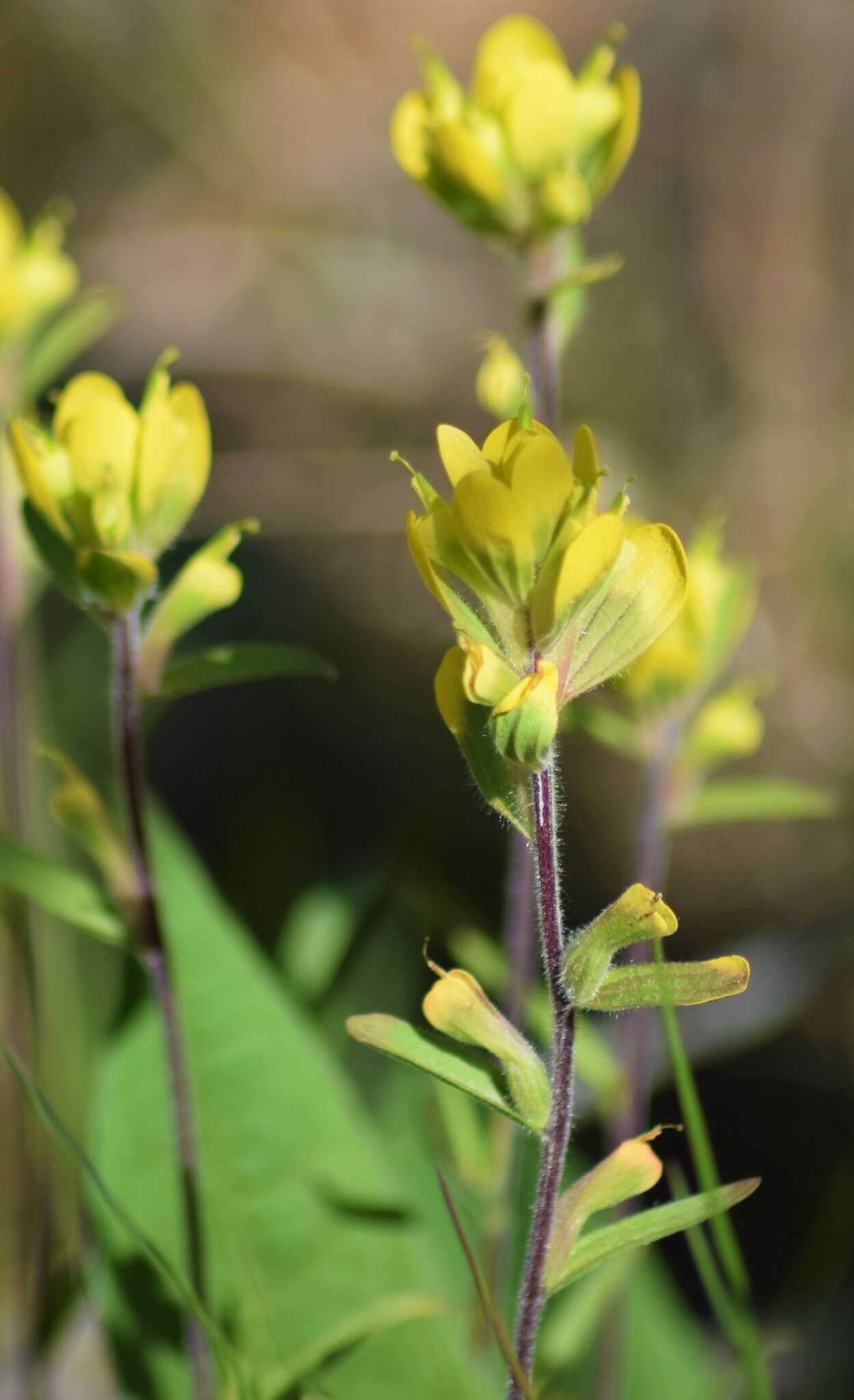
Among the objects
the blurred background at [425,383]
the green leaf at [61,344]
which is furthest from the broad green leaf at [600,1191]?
the blurred background at [425,383]

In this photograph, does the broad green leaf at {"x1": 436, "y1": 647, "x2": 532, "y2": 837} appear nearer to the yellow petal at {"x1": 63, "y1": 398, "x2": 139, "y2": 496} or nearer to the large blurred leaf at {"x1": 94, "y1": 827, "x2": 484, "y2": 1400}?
the yellow petal at {"x1": 63, "y1": 398, "x2": 139, "y2": 496}

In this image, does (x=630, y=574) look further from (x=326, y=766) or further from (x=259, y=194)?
(x=259, y=194)

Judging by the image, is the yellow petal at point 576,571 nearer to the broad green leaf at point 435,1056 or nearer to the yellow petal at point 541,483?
the yellow petal at point 541,483

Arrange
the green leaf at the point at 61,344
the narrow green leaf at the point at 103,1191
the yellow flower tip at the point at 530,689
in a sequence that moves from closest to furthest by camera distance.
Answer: the yellow flower tip at the point at 530,689, the narrow green leaf at the point at 103,1191, the green leaf at the point at 61,344

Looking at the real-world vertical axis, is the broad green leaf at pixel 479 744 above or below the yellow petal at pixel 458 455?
below

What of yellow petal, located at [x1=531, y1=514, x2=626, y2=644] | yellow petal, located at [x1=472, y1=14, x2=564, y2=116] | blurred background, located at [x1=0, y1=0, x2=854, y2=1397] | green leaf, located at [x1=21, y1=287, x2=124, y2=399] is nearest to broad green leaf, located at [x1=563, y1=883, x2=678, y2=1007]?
yellow petal, located at [x1=531, y1=514, x2=626, y2=644]

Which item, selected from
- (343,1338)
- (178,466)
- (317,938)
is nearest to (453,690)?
(178,466)
